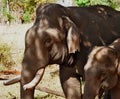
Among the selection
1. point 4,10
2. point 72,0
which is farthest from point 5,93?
point 4,10

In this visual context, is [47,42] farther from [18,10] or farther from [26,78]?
[18,10]

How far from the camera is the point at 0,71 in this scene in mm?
8867

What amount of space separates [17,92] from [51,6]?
107 inches

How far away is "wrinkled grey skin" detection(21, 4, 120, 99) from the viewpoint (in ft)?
15.9

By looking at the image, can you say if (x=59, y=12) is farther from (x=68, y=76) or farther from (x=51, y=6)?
(x=68, y=76)

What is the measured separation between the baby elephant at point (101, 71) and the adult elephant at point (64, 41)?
57 cm

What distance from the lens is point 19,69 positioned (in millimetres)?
9242

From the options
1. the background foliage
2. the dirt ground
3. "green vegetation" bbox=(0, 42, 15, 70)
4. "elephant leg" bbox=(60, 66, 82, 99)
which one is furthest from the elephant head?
the background foliage

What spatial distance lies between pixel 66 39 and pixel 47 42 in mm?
213

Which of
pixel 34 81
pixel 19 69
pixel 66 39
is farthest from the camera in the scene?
pixel 19 69

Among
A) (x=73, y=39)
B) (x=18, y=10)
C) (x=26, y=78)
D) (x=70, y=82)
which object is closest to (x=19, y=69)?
(x=70, y=82)

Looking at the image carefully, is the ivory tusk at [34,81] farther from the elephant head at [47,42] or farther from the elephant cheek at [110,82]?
the elephant cheek at [110,82]

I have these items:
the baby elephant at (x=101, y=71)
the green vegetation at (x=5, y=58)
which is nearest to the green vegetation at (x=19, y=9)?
the green vegetation at (x=5, y=58)

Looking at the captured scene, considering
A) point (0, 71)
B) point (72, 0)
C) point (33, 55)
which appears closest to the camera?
point (33, 55)
